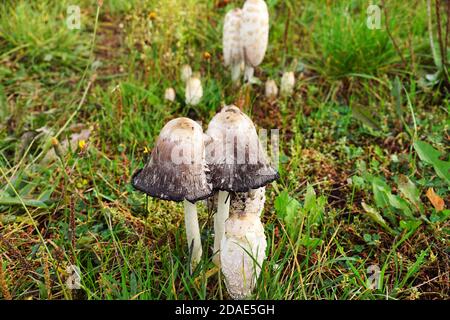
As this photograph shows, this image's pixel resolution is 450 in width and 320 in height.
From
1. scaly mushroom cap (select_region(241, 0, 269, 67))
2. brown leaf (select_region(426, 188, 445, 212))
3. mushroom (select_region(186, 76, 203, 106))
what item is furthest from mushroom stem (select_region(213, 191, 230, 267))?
scaly mushroom cap (select_region(241, 0, 269, 67))

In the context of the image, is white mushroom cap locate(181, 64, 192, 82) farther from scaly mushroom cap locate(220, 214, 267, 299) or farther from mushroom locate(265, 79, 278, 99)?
scaly mushroom cap locate(220, 214, 267, 299)

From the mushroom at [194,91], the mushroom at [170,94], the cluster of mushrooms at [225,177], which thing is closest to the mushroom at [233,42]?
the mushroom at [194,91]

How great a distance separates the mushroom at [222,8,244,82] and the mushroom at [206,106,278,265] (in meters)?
1.37

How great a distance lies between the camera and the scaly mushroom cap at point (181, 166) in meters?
1.61

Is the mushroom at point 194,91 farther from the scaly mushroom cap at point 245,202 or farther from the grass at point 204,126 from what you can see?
the scaly mushroom cap at point 245,202

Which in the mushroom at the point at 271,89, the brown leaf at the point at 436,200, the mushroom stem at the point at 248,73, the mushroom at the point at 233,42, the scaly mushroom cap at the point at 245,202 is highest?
the mushroom at the point at 233,42

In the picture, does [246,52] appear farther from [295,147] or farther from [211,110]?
[295,147]

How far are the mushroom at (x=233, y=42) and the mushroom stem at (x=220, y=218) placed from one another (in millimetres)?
1385

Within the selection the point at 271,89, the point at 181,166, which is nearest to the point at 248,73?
the point at 271,89

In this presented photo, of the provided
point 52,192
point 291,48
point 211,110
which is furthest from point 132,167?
point 291,48

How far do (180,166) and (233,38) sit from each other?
1549mm

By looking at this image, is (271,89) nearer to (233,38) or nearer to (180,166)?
(233,38)

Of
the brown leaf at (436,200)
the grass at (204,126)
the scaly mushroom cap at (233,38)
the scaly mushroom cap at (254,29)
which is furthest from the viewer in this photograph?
the scaly mushroom cap at (233,38)
